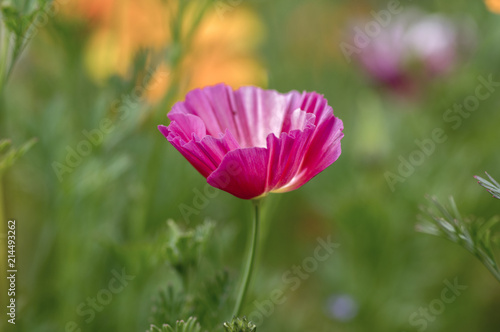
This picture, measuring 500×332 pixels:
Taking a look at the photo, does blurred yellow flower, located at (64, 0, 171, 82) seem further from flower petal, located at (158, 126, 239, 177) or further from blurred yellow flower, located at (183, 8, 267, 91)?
flower petal, located at (158, 126, 239, 177)

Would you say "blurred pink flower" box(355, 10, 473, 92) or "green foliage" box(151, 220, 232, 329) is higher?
"blurred pink flower" box(355, 10, 473, 92)

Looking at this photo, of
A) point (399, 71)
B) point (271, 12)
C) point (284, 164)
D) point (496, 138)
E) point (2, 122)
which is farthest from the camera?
point (271, 12)

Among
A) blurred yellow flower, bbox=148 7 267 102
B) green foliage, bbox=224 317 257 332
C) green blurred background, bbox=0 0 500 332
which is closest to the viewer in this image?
green foliage, bbox=224 317 257 332

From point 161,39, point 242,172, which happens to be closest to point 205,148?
point 242,172

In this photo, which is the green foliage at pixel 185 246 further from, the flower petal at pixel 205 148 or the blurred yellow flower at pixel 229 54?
the blurred yellow flower at pixel 229 54

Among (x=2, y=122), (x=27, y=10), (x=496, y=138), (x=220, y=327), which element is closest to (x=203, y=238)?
(x=220, y=327)

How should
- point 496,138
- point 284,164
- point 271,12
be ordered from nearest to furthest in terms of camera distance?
1. point 284,164
2. point 496,138
3. point 271,12

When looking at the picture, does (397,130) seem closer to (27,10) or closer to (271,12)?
(271,12)

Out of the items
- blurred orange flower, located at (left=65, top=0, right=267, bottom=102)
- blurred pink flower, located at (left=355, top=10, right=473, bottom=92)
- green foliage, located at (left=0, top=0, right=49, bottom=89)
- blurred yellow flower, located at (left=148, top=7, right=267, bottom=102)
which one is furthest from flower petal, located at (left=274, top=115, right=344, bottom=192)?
blurred pink flower, located at (left=355, top=10, right=473, bottom=92)
